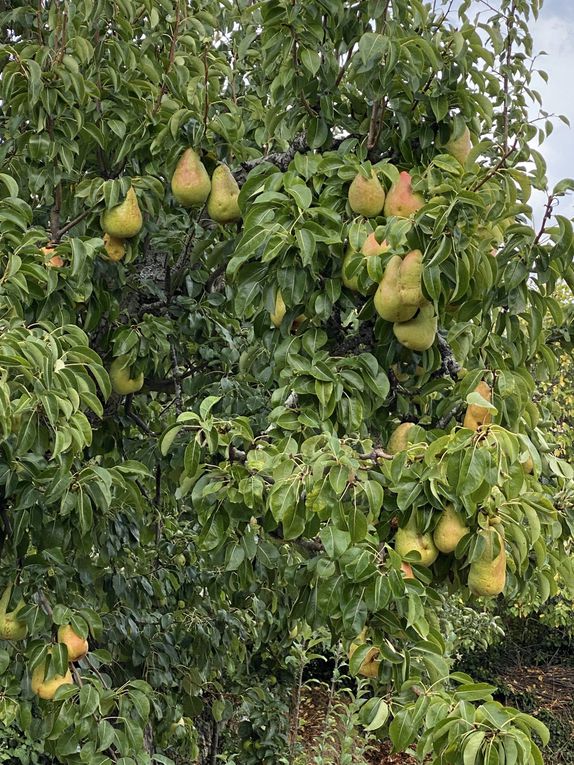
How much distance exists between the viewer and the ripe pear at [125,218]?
86.4 inches

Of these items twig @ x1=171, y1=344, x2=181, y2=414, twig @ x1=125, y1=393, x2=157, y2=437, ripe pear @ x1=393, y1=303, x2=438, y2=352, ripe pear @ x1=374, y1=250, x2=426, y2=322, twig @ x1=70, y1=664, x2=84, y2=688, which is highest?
ripe pear @ x1=374, y1=250, x2=426, y2=322

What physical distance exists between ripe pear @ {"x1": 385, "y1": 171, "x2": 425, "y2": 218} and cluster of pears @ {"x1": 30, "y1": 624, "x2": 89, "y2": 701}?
1.23m

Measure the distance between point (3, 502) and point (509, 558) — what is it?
1258mm

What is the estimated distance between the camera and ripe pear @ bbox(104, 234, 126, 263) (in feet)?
7.46

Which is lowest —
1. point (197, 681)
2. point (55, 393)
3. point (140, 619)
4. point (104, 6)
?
point (197, 681)

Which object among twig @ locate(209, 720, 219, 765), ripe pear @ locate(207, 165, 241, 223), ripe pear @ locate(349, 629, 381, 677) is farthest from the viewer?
twig @ locate(209, 720, 219, 765)

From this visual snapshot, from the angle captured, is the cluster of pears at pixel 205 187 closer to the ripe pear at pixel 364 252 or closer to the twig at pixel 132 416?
the ripe pear at pixel 364 252

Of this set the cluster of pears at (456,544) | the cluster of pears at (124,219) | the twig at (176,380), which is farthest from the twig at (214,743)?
the cluster of pears at (456,544)

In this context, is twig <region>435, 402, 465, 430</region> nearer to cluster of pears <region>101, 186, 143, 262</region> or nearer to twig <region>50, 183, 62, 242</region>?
cluster of pears <region>101, 186, 143, 262</region>

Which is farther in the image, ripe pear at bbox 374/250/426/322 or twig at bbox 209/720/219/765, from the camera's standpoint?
twig at bbox 209/720/219/765

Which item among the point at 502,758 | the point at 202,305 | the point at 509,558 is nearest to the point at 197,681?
the point at 202,305

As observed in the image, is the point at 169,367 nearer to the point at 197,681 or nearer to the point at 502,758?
the point at 197,681

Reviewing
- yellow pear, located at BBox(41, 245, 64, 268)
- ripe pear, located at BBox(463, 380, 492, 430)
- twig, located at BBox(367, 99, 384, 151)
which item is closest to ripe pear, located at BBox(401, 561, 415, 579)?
ripe pear, located at BBox(463, 380, 492, 430)

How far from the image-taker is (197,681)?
3309 millimetres
